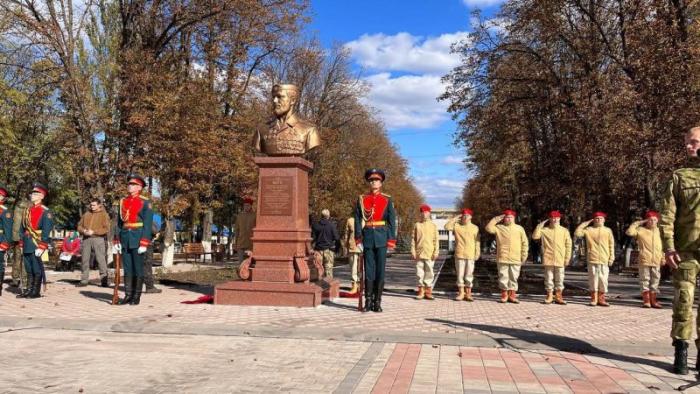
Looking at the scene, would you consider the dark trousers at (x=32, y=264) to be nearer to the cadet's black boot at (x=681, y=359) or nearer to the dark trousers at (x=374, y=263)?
the dark trousers at (x=374, y=263)

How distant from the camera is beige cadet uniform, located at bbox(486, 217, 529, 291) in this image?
11.8 meters

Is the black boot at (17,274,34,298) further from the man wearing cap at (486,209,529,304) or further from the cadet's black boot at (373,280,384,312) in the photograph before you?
the man wearing cap at (486,209,529,304)

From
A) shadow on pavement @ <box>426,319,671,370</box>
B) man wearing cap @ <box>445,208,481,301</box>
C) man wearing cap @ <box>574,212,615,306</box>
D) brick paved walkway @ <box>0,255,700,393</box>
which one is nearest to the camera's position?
brick paved walkway @ <box>0,255,700,393</box>

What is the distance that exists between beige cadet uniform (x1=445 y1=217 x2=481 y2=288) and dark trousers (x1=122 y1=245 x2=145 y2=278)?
5.89 metres

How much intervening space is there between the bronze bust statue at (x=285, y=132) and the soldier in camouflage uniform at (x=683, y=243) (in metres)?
6.30

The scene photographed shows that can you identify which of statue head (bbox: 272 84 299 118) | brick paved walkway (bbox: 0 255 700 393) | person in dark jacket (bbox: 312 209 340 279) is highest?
statue head (bbox: 272 84 299 118)

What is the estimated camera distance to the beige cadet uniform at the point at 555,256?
39.0ft

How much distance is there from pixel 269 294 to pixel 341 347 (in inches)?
138

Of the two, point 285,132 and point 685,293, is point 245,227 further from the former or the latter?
point 685,293

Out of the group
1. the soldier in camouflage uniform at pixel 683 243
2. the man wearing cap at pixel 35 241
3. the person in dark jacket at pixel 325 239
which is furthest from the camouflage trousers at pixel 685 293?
the man wearing cap at pixel 35 241

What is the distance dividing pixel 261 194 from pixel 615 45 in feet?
48.1

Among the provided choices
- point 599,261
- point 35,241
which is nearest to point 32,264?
point 35,241

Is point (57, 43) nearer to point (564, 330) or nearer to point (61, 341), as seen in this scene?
point (61, 341)

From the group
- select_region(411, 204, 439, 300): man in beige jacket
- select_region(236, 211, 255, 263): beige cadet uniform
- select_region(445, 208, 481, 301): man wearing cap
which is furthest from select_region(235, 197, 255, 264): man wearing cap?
select_region(445, 208, 481, 301): man wearing cap
